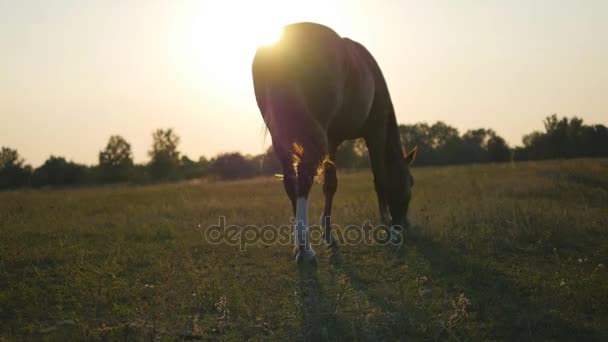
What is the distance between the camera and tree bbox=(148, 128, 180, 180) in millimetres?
57562

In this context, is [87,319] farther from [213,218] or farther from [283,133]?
[213,218]

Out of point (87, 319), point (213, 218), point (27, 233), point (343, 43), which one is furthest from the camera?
point (213, 218)

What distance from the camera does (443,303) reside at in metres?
3.29

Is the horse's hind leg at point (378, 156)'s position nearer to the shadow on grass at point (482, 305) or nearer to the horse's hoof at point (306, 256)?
the shadow on grass at point (482, 305)

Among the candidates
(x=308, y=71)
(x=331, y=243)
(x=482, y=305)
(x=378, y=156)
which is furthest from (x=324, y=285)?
(x=378, y=156)

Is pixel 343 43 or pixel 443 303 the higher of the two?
pixel 343 43

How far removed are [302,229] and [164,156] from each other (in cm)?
5686

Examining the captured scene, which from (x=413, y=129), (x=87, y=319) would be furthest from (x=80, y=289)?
(x=413, y=129)

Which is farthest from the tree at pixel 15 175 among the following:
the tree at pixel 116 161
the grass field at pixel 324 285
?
the grass field at pixel 324 285

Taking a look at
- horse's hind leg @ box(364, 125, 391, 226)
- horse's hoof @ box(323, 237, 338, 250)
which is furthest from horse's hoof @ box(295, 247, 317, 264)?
horse's hind leg @ box(364, 125, 391, 226)

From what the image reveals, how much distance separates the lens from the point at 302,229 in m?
4.53

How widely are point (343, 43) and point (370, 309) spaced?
310 centimetres

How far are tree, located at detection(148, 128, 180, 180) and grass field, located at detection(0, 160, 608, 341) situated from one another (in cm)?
5256

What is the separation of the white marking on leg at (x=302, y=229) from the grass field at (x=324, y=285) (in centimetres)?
19
